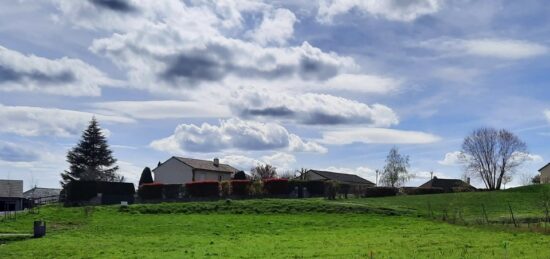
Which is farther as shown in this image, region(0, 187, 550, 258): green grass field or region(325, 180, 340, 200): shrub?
region(325, 180, 340, 200): shrub

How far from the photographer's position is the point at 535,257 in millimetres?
22781

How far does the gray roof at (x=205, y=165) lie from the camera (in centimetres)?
9527

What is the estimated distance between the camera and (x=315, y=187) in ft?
233

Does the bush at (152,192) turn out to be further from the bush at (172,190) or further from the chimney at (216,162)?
the chimney at (216,162)

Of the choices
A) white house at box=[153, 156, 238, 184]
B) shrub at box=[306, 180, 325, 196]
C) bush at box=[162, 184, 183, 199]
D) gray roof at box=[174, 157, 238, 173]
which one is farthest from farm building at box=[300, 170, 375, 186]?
bush at box=[162, 184, 183, 199]

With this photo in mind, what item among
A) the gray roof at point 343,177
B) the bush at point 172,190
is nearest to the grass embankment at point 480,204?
the bush at point 172,190

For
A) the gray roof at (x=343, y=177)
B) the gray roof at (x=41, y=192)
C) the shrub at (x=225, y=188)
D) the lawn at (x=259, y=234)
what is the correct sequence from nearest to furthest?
the lawn at (x=259, y=234) < the shrub at (x=225, y=188) < the gray roof at (x=343, y=177) < the gray roof at (x=41, y=192)

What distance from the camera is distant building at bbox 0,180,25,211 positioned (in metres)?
86.9

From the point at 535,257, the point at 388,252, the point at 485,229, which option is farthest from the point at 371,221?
the point at 535,257

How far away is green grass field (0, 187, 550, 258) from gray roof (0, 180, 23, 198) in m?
37.5

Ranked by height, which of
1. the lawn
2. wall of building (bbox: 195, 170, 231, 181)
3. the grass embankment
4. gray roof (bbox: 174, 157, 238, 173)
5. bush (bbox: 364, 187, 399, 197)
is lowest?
the lawn

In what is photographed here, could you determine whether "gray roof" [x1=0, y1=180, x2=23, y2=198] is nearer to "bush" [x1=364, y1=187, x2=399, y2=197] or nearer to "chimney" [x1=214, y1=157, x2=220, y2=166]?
"chimney" [x1=214, y1=157, x2=220, y2=166]

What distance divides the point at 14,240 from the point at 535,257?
27.9 m

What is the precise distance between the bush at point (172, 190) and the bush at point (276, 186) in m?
9.91
